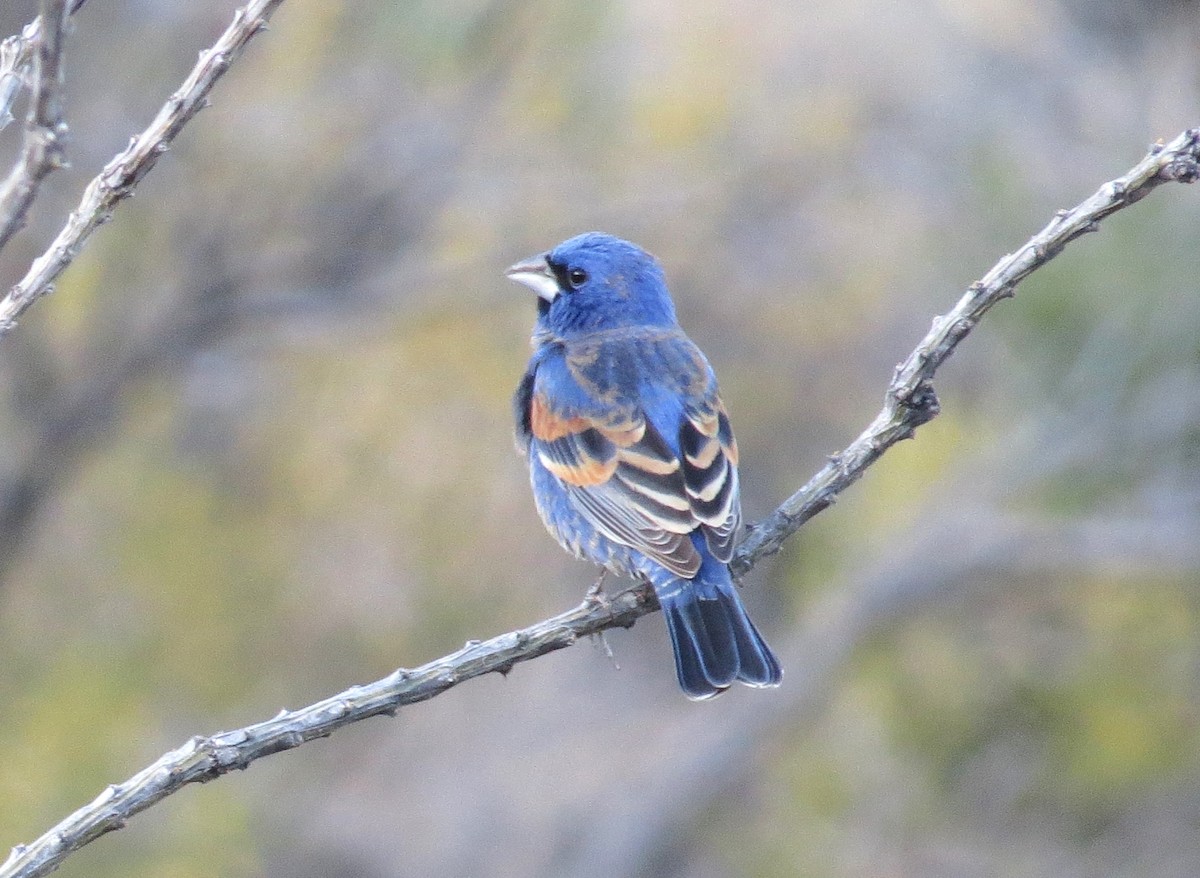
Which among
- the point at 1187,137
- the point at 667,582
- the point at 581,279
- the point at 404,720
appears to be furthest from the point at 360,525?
the point at 1187,137

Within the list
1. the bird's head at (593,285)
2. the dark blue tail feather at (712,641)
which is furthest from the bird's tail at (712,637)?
the bird's head at (593,285)

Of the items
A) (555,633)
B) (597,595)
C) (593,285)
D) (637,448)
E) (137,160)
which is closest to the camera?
(137,160)

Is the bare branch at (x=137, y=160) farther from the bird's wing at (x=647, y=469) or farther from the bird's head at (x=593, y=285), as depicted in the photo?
the bird's head at (x=593, y=285)

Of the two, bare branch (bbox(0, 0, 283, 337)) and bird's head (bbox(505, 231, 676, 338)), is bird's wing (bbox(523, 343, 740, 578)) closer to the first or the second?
bird's head (bbox(505, 231, 676, 338))

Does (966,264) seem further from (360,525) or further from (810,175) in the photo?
(360,525)

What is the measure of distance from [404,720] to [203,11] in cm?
723

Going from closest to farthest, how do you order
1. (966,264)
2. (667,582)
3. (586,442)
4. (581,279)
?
(667,582) → (586,442) → (581,279) → (966,264)

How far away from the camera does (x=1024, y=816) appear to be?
372 inches

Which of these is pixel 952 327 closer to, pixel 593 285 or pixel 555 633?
pixel 555 633

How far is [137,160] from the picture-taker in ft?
7.63

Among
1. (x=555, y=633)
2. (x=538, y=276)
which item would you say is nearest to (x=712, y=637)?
(x=555, y=633)

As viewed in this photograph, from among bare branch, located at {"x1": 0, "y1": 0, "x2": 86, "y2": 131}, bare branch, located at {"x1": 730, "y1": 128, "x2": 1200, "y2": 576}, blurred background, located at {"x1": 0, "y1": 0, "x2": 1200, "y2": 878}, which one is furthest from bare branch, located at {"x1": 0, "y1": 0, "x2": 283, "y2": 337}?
blurred background, located at {"x1": 0, "y1": 0, "x2": 1200, "y2": 878}

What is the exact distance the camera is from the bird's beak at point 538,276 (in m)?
5.20

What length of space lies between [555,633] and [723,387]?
24.6 ft
